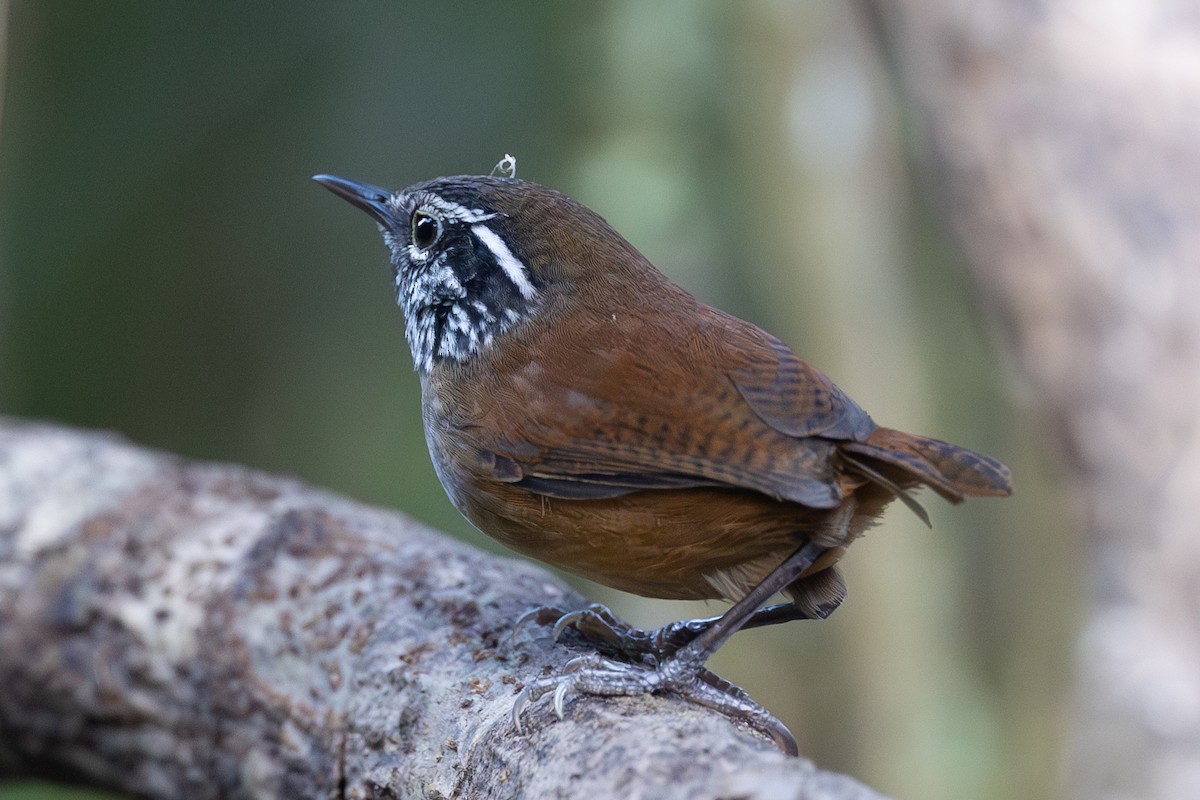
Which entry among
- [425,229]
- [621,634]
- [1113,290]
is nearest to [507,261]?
[425,229]

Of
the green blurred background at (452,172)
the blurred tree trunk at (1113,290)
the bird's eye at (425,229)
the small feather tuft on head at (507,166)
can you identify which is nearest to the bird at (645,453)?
the bird's eye at (425,229)

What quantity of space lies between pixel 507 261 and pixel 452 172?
14.1ft

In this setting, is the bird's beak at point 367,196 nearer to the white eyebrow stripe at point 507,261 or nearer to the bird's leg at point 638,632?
the white eyebrow stripe at point 507,261

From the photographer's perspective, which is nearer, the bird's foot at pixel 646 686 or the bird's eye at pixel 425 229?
the bird's foot at pixel 646 686

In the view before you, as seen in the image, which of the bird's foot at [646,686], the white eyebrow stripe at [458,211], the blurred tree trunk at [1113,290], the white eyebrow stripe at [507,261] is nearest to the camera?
the bird's foot at [646,686]

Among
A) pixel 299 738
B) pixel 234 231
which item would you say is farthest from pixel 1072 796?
pixel 234 231

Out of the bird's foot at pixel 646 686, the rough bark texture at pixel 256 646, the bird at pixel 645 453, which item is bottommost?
the rough bark texture at pixel 256 646

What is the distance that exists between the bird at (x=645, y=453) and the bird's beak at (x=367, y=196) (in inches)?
17.1

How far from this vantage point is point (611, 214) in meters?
6.96

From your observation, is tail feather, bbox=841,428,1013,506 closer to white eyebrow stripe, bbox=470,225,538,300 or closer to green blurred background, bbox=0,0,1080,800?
white eyebrow stripe, bbox=470,225,538,300

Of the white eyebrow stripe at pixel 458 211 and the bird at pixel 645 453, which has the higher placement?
the white eyebrow stripe at pixel 458 211

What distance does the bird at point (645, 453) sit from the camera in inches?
90.5

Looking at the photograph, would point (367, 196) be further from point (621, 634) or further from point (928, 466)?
point (928, 466)

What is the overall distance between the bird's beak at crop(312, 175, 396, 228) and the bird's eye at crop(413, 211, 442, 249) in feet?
0.44
